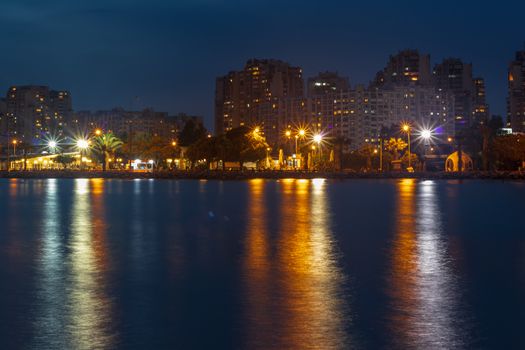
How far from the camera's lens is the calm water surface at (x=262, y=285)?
982 cm

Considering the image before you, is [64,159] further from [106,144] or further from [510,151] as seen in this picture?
[510,151]

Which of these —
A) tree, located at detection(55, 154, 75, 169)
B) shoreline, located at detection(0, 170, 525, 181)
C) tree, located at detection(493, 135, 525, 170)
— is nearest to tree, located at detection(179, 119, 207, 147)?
tree, located at detection(55, 154, 75, 169)

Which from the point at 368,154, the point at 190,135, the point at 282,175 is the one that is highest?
the point at 190,135

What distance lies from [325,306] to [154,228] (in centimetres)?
1515

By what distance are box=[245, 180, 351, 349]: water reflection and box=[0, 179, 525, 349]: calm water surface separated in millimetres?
29

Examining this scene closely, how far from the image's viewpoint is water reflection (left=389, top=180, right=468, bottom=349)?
31.8 feet

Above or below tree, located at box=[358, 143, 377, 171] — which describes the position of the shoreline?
below

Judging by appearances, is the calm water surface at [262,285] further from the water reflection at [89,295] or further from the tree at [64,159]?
the tree at [64,159]

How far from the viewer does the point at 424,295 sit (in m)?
12.6

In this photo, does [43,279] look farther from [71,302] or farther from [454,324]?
[454,324]

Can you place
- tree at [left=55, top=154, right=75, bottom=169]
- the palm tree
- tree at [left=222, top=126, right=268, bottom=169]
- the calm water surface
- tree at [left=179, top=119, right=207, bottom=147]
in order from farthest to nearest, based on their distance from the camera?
tree at [left=55, top=154, right=75, bottom=169] < tree at [left=179, top=119, right=207, bottom=147] < the palm tree < tree at [left=222, top=126, right=268, bottom=169] < the calm water surface

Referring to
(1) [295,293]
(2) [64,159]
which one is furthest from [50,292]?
(2) [64,159]

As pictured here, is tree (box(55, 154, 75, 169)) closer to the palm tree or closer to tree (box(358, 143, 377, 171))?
the palm tree

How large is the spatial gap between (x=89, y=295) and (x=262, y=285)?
3.28 meters
